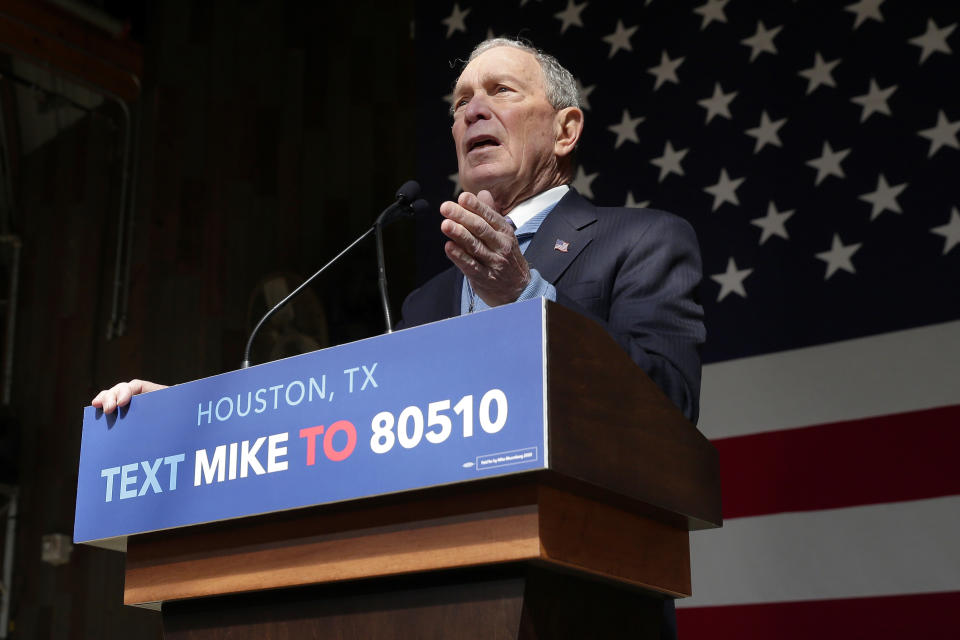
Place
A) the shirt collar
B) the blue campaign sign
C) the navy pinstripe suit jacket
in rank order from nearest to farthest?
the blue campaign sign, the navy pinstripe suit jacket, the shirt collar

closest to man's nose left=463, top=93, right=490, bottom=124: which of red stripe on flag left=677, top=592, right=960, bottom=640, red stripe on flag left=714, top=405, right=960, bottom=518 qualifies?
red stripe on flag left=714, top=405, right=960, bottom=518

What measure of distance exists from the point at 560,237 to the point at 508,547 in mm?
776

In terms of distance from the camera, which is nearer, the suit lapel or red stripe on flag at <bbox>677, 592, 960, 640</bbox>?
the suit lapel

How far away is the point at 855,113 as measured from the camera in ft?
10.4

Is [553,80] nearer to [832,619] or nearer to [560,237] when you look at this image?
[560,237]

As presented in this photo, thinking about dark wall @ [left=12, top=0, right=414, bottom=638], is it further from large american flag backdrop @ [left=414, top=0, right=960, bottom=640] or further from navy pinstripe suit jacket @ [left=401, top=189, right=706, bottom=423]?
navy pinstripe suit jacket @ [left=401, top=189, right=706, bottom=423]

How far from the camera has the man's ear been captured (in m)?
1.99

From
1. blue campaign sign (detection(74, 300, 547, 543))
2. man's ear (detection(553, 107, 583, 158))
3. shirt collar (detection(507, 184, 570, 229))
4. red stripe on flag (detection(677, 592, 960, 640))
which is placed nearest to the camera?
blue campaign sign (detection(74, 300, 547, 543))

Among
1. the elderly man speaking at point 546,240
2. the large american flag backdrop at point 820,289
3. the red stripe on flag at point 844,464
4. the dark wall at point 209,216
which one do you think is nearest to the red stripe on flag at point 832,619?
the large american flag backdrop at point 820,289

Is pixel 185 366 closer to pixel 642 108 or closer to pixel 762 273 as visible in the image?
pixel 642 108

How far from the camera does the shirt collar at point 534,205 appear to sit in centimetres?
187

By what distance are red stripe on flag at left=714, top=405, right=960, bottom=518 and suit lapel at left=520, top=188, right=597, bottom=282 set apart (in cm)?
151

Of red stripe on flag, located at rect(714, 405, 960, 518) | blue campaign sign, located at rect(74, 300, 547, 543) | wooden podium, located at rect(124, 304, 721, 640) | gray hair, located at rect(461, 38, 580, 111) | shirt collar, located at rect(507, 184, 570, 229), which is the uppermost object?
gray hair, located at rect(461, 38, 580, 111)

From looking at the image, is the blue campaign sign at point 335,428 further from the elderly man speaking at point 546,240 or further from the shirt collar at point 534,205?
the shirt collar at point 534,205
